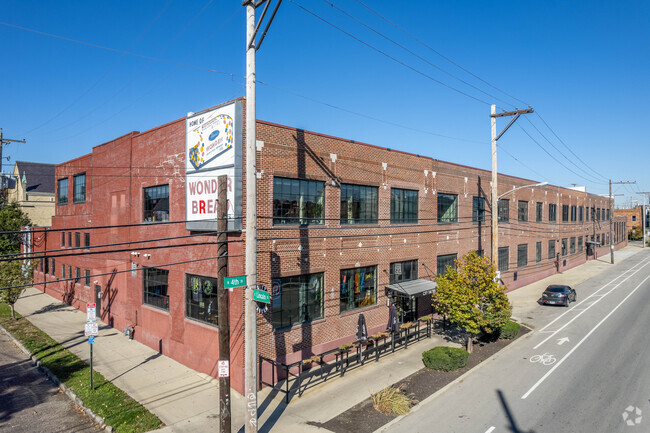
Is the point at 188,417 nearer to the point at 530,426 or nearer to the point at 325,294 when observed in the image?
the point at 325,294

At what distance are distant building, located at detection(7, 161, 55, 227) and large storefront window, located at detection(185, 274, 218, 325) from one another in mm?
41684

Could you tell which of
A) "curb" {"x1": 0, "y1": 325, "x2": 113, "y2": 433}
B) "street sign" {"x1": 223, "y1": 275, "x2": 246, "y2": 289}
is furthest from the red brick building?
"curb" {"x1": 0, "y1": 325, "x2": 113, "y2": 433}

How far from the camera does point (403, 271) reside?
909 inches

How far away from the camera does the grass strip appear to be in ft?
41.1

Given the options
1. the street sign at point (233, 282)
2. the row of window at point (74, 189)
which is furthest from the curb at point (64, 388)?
the row of window at point (74, 189)

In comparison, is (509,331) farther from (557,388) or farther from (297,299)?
(297,299)

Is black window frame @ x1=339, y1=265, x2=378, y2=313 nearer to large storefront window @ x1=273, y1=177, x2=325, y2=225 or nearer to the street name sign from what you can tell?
large storefront window @ x1=273, y1=177, x2=325, y2=225

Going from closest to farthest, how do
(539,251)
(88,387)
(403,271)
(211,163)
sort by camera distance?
(88,387), (211,163), (403,271), (539,251)

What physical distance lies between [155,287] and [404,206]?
14.2 meters

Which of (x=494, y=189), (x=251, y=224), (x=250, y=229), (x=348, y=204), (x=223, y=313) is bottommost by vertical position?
(x=223, y=313)

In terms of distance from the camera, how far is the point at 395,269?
22531 mm

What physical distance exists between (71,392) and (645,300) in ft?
123

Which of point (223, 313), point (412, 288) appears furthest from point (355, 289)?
point (223, 313)

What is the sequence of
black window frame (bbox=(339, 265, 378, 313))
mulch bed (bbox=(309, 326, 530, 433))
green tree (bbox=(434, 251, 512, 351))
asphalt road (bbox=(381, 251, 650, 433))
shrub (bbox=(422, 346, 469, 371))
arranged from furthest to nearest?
1. black window frame (bbox=(339, 265, 378, 313))
2. green tree (bbox=(434, 251, 512, 351))
3. shrub (bbox=(422, 346, 469, 371))
4. mulch bed (bbox=(309, 326, 530, 433))
5. asphalt road (bbox=(381, 251, 650, 433))
